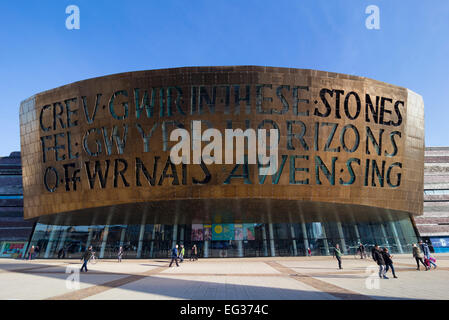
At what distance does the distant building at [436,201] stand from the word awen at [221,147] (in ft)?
124

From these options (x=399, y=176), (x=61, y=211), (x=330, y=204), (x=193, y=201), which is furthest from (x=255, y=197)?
(x=61, y=211)

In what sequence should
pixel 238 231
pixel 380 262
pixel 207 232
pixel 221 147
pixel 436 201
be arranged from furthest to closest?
pixel 436 201
pixel 207 232
pixel 238 231
pixel 221 147
pixel 380 262

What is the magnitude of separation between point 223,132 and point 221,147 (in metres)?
1.43

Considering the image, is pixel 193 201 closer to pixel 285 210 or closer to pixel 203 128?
pixel 203 128

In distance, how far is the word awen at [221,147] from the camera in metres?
29.8

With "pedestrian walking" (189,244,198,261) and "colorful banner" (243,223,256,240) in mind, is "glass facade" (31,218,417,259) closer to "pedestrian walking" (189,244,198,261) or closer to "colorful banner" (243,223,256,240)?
"colorful banner" (243,223,256,240)

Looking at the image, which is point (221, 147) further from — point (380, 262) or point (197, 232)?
point (380, 262)

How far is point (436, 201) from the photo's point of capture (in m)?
55.6

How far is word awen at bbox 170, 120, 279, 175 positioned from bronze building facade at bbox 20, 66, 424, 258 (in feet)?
Answer: 1.36

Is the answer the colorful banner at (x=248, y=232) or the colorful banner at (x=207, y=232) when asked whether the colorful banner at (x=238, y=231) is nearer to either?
the colorful banner at (x=248, y=232)

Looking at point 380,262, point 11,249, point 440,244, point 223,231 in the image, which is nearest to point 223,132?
point 223,231

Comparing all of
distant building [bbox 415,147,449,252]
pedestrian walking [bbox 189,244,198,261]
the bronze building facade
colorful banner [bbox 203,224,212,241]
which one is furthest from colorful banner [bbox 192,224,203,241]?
distant building [bbox 415,147,449,252]
